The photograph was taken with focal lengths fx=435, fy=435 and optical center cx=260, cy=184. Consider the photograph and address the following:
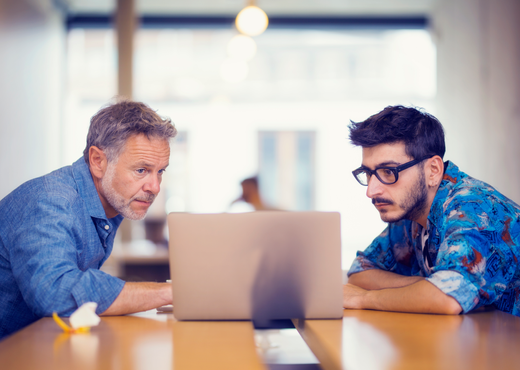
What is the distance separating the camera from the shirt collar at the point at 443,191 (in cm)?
161

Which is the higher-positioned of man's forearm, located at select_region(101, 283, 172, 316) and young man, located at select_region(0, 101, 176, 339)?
young man, located at select_region(0, 101, 176, 339)

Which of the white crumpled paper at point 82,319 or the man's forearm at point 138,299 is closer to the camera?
the white crumpled paper at point 82,319

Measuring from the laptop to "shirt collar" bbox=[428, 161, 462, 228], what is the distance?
2.03 ft

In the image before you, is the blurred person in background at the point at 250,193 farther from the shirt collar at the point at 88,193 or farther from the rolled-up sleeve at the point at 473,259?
the rolled-up sleeve at the point at 473,259

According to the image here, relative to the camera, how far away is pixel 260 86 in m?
8.39

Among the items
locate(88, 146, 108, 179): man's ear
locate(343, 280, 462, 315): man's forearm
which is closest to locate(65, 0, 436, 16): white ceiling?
locate(88, 146, 108, 179): man's ear

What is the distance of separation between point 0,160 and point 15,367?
12.7ft

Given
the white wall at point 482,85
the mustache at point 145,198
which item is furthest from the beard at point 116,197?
the white wall at point 482,85

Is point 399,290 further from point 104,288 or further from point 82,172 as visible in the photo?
point 82,172

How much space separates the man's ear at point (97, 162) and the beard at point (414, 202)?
1.09m

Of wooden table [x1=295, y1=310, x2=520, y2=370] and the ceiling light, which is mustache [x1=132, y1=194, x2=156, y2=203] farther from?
the ceiling light

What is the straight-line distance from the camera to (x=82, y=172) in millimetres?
1665

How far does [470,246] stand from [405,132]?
1.72ft

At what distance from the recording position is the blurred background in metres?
4.45
